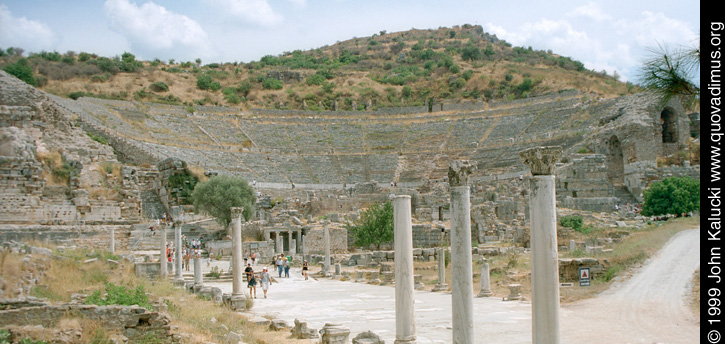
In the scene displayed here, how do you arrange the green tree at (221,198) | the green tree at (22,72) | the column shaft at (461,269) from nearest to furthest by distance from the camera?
the column shaft at (461,269)
the green tree at (221,198)
the green tree at (22,72)

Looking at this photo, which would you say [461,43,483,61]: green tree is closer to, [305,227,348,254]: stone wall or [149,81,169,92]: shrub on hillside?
[149,81,169,92]: shrub on hillside

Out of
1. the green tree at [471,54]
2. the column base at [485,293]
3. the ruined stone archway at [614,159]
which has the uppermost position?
the green tree at [471,54]

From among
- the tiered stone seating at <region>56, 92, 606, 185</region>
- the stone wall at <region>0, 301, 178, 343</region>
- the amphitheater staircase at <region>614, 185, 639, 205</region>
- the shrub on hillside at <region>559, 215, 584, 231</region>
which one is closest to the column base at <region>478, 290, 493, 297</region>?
the stone wall at <region>0, 301, 178, 343</region>

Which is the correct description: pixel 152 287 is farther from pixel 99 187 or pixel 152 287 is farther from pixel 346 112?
pixel 346 112

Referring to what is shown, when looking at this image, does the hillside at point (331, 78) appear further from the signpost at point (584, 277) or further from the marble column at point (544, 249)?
the marble column at point (544, 249)

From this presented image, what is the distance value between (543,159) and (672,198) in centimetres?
2803

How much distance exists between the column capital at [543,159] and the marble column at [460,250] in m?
1.16

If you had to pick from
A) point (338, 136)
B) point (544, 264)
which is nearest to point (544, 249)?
point (544, 264)

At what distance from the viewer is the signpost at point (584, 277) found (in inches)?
688

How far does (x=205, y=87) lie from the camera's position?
267 feet

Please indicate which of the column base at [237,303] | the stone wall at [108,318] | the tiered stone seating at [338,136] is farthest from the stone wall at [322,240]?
the stone wall at [108,318]

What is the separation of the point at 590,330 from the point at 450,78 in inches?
3220
